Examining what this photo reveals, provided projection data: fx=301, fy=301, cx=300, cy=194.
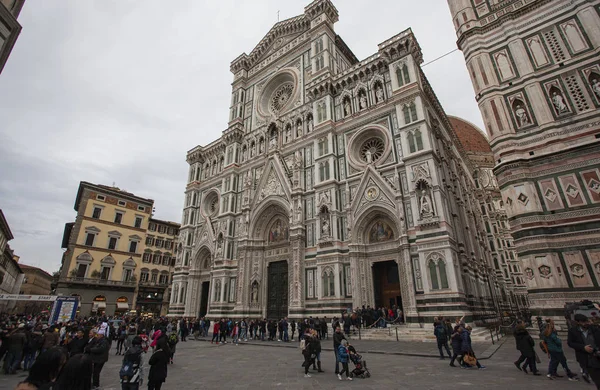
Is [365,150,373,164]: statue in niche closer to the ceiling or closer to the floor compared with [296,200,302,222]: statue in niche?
closer to the ceiling

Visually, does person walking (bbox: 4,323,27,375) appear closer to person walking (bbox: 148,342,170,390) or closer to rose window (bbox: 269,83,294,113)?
person walking (bbox: 148,342,170,390)

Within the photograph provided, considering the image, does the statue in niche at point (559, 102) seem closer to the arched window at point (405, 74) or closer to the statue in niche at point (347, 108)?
the arched window at point (405, 74)

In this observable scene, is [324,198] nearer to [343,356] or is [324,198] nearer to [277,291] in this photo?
[277,291]

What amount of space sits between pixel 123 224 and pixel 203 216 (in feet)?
52.8

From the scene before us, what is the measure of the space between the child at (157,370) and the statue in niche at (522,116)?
60.8ft

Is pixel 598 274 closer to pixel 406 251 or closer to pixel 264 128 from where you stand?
pixel 406 251

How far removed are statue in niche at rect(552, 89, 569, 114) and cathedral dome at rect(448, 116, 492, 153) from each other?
44.6m

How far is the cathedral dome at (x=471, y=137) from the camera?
57.2 metres

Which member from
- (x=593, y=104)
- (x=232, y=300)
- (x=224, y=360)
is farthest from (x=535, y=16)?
(x=232, y=300)

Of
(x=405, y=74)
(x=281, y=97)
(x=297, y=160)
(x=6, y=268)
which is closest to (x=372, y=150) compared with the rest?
(x=405, y=74)

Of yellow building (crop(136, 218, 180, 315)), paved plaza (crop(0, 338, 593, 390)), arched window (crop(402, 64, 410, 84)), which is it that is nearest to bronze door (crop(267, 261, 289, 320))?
paved plaza (crop(0, 338, 593, 390))

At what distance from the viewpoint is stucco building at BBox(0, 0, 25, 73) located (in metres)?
7.45

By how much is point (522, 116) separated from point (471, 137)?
1969 inches

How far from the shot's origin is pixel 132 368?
193 inches
